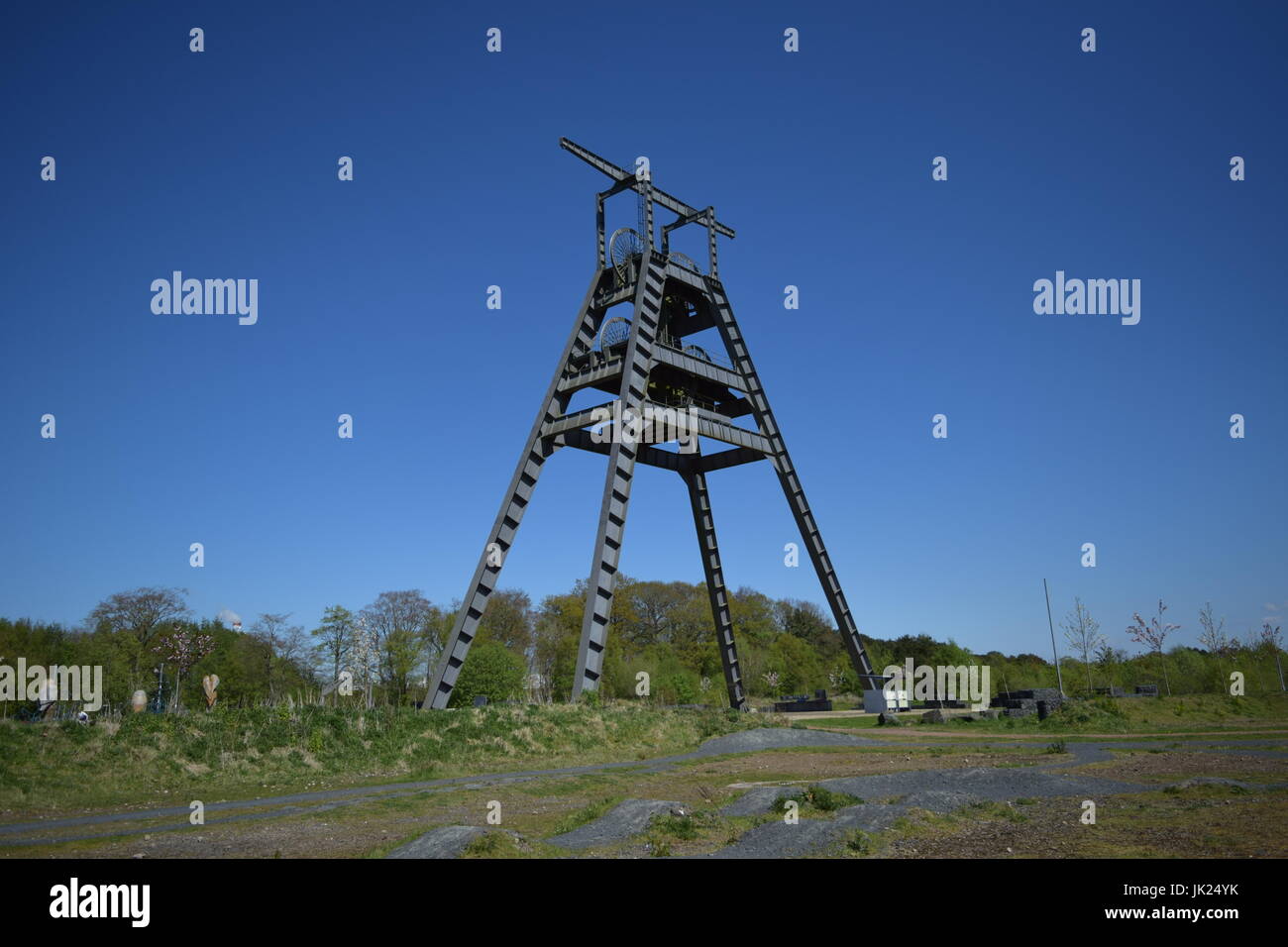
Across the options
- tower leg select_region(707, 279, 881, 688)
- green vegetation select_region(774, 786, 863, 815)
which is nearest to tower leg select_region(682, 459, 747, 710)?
tower leg select_region(707, 279, 881, 688)

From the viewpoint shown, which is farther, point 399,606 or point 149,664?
point 399,606

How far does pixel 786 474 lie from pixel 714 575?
5905mm

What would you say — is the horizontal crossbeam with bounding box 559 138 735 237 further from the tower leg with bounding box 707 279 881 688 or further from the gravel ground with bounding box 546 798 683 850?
the gravel ground with bounding box 546 798 683 850

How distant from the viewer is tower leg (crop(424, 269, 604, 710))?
1088 inches

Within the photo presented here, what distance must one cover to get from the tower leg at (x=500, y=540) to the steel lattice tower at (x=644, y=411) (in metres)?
0.04

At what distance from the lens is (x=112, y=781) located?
16.7 meters

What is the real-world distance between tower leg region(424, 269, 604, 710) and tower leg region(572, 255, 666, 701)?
3.60 m

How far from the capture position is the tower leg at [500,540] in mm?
27631

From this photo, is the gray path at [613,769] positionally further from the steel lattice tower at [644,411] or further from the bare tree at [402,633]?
the bare tree at [402,633]

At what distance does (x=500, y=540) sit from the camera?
29.5m
